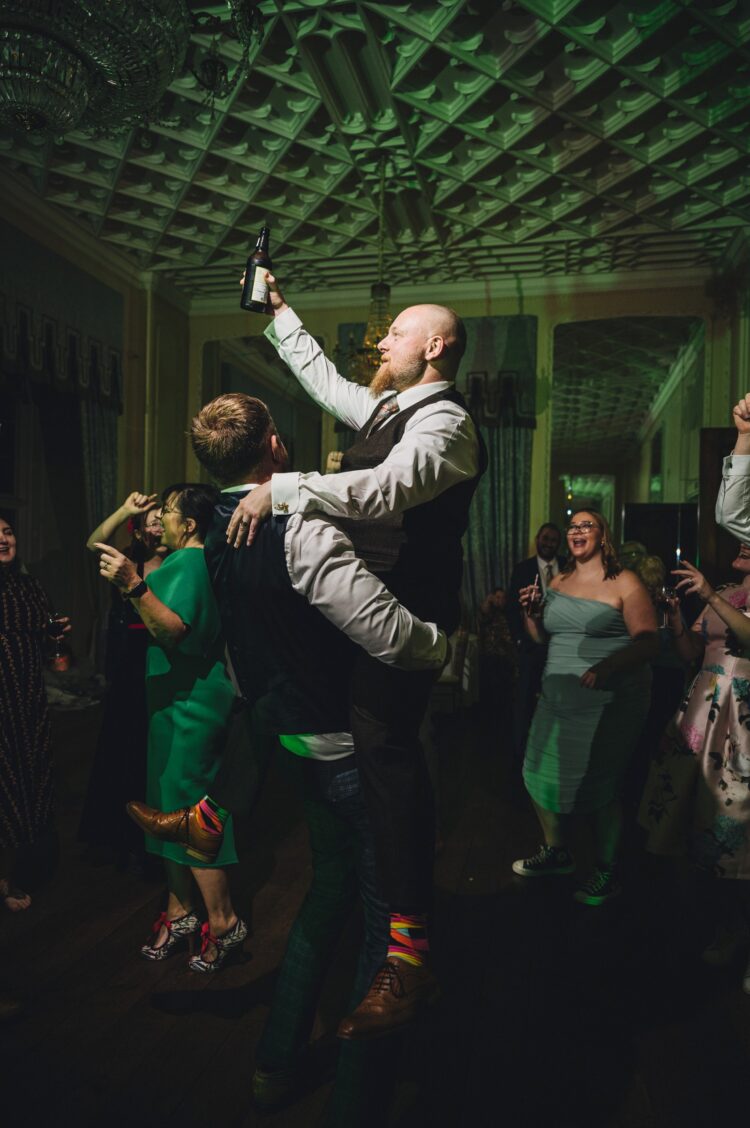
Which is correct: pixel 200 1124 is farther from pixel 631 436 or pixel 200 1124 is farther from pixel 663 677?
pixel 631 436

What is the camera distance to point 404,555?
1.41m

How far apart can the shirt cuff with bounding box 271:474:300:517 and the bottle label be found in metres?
0.82

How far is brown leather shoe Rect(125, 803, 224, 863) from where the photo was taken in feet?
5.23

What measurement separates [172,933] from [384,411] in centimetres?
186

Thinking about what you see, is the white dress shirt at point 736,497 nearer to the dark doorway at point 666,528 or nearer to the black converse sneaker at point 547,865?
the black converse sneaker at point 547,865

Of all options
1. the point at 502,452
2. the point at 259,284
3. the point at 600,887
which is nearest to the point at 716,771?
the point at 600,887

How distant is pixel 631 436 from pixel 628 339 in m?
6.99

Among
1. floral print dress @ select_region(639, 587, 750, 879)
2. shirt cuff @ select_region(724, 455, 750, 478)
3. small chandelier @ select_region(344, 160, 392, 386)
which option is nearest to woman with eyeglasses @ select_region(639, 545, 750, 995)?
floral print dress @ select_region(639, 587, 750, 879)

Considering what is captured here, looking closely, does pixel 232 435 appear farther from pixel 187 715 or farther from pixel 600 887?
pixel 600 887

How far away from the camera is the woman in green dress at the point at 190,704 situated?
2.10m

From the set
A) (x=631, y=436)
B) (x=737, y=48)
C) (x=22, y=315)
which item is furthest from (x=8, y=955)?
(x=631, y=436)

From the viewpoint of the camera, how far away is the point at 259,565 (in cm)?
133

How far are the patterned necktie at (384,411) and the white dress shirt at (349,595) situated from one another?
A: 389 mm

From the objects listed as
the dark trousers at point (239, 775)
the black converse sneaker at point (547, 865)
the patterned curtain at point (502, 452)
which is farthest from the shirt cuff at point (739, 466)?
the patterned curtain at point (502, 452)
